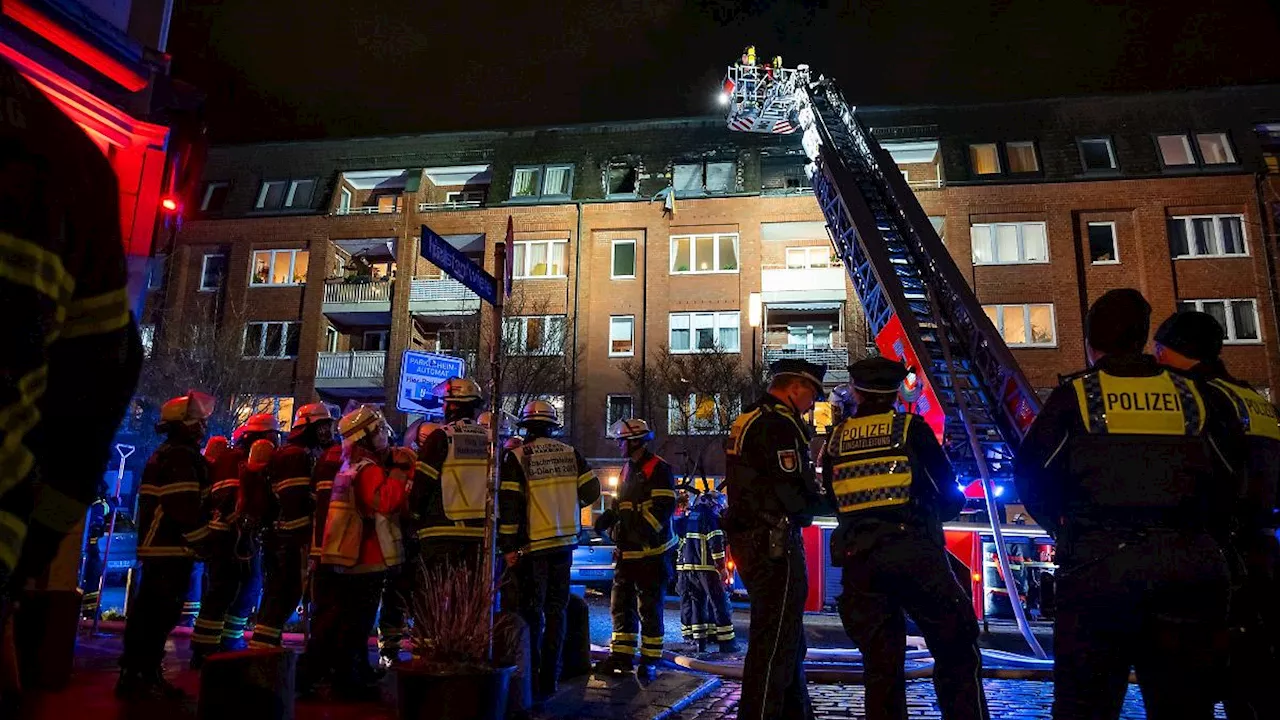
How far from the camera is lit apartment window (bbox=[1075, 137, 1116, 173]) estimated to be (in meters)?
29.8

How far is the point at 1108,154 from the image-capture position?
30.1 metres

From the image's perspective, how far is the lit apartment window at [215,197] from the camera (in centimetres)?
3494

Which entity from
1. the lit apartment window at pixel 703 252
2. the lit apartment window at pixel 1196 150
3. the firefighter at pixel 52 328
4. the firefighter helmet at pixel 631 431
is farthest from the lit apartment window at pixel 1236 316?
the firefighter at pixel 52 328

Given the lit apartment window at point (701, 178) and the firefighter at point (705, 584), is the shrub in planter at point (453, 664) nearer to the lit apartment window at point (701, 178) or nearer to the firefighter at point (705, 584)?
the firefighter at point (705, 584)

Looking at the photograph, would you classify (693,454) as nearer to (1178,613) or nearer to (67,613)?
(67,613)

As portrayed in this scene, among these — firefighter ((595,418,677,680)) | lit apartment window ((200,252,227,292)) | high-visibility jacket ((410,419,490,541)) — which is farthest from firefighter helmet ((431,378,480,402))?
lit apartment window ((200,252,227,292))

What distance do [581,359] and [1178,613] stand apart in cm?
2806

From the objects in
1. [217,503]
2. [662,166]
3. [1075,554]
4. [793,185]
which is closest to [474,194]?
[662,166]

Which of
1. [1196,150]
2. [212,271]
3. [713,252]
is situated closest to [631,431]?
[713,252]

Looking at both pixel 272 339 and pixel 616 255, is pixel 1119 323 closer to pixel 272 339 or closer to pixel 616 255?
pixel 616 255

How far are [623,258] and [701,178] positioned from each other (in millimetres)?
4346

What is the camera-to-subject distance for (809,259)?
31.1m

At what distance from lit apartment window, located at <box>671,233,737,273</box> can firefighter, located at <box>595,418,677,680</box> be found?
23868 millimetres

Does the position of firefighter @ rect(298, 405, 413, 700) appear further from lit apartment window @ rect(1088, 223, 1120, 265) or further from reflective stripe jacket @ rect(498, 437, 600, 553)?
lit apartment window @ rect(1088, 223, 1120, 265)
